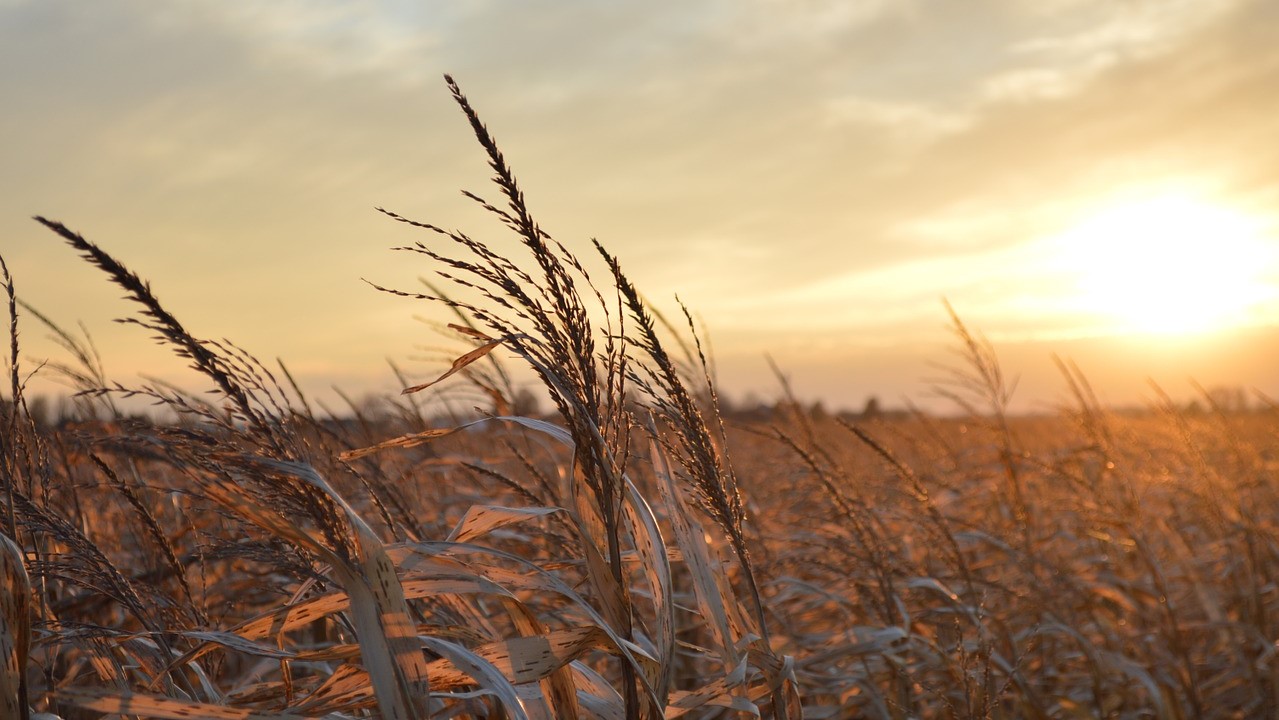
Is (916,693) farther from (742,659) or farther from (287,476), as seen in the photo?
(287,476)

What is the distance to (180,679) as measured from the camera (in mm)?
1754

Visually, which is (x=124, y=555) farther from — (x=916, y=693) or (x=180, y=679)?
(x=916, y=693)

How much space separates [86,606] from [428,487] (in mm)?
2103

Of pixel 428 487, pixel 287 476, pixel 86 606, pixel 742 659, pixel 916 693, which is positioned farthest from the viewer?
pixel 428 487

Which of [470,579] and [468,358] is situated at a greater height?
[468,358]

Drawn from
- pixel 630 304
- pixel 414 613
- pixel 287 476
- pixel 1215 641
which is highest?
pixel 630 304

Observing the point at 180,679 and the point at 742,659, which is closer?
the point at 742,659

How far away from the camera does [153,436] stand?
136 centimetres

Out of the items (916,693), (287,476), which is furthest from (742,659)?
(916,693)

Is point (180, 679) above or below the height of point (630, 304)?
below

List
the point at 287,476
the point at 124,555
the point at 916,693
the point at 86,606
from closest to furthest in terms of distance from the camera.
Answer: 1. the point at 287,476
2. the point at 86,606
3. the point at 916,693
4. the point at 124,555

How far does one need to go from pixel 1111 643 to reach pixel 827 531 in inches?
50.6

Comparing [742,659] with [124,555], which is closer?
[742,659]

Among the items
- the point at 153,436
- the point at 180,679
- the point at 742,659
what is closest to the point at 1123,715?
the point at 742,659
